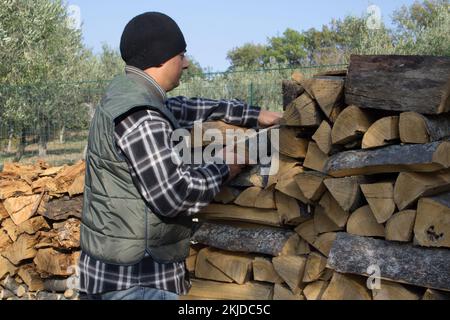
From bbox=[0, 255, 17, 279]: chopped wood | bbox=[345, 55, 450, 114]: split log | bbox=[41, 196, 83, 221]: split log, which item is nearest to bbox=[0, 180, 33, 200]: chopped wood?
bbox=[41, 196, 83, 221]: split log

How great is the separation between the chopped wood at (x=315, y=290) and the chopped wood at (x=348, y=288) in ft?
0.37

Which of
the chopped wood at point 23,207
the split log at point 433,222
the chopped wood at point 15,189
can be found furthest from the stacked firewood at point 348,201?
the chopped wood at point 15,189

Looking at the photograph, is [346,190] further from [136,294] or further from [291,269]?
[136,294]

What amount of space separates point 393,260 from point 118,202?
1.35 meters

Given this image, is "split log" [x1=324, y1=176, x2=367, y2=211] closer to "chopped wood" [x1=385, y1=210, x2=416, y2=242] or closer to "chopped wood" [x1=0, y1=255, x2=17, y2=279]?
"chopped wood" [x1=385, y1=210, x2=416, y2=242]

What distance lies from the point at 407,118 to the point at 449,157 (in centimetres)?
26

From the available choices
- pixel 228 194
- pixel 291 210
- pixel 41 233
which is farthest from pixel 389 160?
pixel 41 233

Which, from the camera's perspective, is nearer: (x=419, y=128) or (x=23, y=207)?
(x=419, y=128)

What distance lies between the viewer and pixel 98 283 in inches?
89.7

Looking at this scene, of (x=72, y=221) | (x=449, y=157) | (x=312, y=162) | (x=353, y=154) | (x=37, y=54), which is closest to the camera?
(x=449, y=157)

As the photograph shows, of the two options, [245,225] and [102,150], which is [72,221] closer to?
[245,225]

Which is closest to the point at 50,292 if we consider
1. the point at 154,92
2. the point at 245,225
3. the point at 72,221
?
the point at 72,221

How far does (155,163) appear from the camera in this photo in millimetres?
2131

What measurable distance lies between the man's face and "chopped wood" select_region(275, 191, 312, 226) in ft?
3.24
